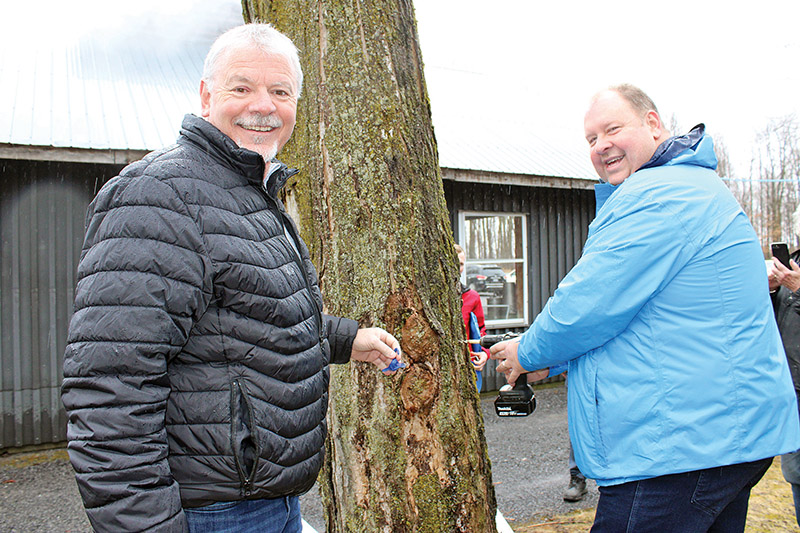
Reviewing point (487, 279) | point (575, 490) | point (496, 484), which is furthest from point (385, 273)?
point (487, 279)

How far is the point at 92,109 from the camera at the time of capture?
23.5 feet

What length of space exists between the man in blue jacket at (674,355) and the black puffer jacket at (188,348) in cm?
92

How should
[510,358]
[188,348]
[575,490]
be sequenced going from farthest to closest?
1. [575,490]
2. [510,358]
3. [188,348]

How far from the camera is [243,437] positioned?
56.7 inches

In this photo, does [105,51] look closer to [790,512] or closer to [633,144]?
[633,144]

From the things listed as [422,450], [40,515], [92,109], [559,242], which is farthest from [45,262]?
[559,242]

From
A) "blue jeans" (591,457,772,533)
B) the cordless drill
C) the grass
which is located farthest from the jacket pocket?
the grass

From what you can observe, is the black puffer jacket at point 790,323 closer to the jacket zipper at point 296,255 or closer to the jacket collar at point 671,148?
the jacket collar at point 671,148

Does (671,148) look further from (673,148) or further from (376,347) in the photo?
(376,347)

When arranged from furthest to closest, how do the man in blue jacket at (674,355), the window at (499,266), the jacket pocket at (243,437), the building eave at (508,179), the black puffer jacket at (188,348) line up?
the window at (499,266) < the building eave at (508,179) < the man in blue jacket at (674,355) < the jacket pocket at (243,437) < the black puffer jacket at (188,348)

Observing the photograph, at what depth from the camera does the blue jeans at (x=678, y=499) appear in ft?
6.09

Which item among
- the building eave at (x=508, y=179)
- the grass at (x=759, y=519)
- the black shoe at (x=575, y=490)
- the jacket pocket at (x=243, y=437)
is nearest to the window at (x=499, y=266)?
the building eave at (x=508, y=179)

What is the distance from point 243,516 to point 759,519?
4565mm

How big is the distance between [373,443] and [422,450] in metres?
0.19
